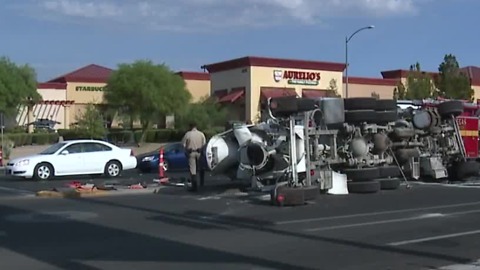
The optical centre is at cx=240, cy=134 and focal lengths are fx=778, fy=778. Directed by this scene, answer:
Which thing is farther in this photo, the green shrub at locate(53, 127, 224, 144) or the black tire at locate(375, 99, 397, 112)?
the green shrub at locate(53, 127, 224, 144)

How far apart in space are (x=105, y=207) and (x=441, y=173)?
33.4 feet

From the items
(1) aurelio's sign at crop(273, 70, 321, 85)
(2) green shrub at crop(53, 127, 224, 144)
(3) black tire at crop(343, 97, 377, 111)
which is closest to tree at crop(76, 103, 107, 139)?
(2) green shrub at crop(53, 127, 224, 144)

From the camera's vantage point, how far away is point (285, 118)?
57.7ft

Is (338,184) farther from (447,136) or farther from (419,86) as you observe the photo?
(419,86)

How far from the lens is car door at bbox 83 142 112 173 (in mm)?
27328

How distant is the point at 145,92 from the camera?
63.2 metres

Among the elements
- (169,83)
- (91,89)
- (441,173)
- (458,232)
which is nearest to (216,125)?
(169,83)

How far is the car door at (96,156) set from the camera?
27.3m

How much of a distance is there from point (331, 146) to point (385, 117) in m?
2.07

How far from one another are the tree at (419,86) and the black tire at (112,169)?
38.3 m

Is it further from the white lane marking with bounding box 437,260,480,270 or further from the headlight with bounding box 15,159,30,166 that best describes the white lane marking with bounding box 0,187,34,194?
the white lane marking with bounding box 437,260,480,270

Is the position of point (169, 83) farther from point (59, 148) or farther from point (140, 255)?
point (140, 255)

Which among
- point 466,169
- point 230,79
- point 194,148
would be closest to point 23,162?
point 194,148

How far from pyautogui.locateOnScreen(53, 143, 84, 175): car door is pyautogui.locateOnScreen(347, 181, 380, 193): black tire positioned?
11.5m
